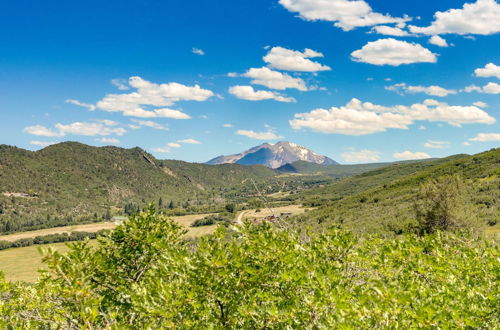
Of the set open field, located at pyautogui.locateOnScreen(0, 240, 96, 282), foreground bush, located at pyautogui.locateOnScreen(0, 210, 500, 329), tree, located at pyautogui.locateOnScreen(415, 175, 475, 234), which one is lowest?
open field, located at pyautogui.locateOnScreen(0, 240, 96, 282)

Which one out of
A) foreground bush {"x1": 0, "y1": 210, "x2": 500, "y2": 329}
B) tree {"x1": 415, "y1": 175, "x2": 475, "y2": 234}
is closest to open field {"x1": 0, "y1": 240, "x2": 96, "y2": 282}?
tree {"x1": 415, "y1": 175, "x2": 475, "y2": 234}

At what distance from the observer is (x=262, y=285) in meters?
9.02

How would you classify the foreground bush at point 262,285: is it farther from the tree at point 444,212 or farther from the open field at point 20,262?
the open field at point 20,262

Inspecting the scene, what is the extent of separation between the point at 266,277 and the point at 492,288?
6.28m

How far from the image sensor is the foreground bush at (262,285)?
742 cm

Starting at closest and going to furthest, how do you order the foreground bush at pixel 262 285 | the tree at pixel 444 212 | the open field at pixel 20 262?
the foreground bush at pixel 262 285
the tree at pixel 444 212
the open field at pixel 20 262

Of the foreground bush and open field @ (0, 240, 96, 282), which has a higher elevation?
the foreground bush

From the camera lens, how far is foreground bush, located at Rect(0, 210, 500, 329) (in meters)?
7.42

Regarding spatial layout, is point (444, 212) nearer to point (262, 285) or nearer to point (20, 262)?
point (262, 285)

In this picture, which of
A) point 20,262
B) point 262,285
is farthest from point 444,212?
point 20,262

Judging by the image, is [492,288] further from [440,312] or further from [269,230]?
[269,230]

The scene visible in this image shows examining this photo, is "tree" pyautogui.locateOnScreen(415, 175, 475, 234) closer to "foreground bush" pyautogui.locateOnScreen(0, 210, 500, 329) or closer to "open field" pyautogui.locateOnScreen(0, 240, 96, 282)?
"foreground bush" pyautogui.locateOnScreen(0, 210, 500, 329)

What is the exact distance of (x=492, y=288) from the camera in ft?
32.3

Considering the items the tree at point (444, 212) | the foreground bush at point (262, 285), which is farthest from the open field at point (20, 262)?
the foreground bush at point (262, 285)
